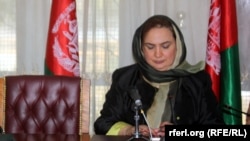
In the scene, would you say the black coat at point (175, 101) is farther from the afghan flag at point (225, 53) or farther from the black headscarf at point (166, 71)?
the afghan flag at point (225, 53)

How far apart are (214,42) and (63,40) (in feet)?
3.47

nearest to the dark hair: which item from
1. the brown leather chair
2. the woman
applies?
the woman

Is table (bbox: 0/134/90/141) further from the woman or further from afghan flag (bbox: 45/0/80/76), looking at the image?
afghan flag (bbox: 45/0/80/76)

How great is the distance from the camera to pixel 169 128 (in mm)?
1531

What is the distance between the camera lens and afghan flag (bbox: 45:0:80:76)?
3.06 metres

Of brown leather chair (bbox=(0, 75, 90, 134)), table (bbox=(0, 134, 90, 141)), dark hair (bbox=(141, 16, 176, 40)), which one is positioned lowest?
table (bbox=(0, 134, 90, 141))

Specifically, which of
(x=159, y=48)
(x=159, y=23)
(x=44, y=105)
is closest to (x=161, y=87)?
(x=159, y=48)

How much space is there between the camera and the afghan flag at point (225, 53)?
3.10m

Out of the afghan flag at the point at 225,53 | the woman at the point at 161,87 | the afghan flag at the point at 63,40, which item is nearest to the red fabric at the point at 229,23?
the afghan flag at the point at 225,53

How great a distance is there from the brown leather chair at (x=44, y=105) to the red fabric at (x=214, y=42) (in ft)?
3.31

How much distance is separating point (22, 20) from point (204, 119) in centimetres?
167

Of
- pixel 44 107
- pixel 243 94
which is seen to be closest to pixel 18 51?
pixel 44 107

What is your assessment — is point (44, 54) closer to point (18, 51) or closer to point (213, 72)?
point (18, 51)

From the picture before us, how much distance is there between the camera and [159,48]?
256cm
